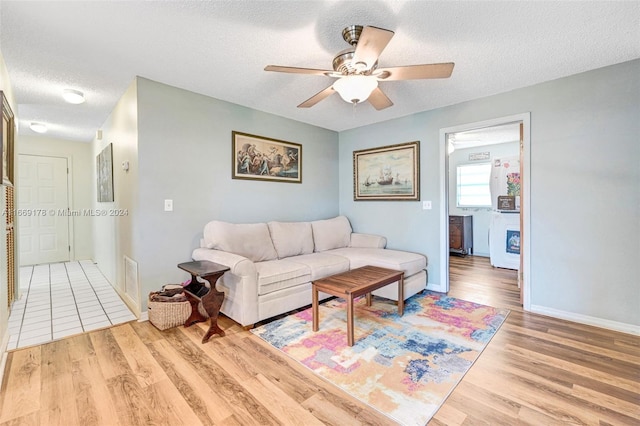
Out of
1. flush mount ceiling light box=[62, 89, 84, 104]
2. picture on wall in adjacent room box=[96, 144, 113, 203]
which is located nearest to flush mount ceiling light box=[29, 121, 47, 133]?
picture on wall in adjacent room box=[96, 144, 113, 203]

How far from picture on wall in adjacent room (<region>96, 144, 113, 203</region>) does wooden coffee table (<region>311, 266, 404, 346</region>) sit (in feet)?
10.1

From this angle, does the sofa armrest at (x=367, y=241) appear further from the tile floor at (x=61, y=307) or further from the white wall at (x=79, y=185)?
the white wall at (x=79, y=185)

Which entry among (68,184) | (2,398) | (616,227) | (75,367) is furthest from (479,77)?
(68,184)

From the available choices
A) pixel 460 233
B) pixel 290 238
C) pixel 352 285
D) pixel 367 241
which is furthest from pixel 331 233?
pixel 460 233

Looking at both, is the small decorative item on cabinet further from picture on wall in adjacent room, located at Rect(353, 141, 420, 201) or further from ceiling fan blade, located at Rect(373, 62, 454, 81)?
ceiling fan blade, located at Rect(373, 62, 454, 81)

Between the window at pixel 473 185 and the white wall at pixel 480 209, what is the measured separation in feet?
0.29

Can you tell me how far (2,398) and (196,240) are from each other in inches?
67.6

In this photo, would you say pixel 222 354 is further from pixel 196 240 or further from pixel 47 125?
pixel 47 125

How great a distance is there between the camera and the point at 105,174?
13.0 feet

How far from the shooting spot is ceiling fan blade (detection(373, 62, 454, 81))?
1.83m

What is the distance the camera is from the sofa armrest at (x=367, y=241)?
13.4 feet

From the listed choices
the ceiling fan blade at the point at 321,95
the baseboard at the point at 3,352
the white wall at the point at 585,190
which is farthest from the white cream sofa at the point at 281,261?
the ceiling fan blade at the point at 321,95

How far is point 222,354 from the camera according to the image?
7.05 feet

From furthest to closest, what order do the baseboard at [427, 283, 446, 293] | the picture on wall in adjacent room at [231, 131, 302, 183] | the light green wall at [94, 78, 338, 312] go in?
the baseboard at [427, 283, 446, 293] → the picture on wall in adjacent room at [231, 131, 302, 183] → the light green wall at [94, 78, 338, 312]
